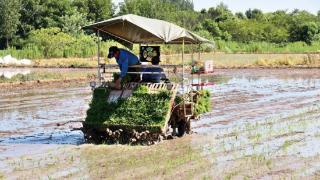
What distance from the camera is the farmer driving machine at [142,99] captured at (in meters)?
12.3

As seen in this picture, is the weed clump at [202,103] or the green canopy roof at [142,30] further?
the weed clump at [202,103]

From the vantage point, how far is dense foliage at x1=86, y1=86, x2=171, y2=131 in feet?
40.4

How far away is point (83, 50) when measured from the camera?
1921 inches

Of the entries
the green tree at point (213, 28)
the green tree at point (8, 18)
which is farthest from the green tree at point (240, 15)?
the green tree at point (8, 18)

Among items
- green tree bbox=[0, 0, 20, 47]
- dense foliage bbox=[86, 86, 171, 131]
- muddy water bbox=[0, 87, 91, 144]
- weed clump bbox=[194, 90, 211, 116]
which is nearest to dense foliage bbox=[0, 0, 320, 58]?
green tree bbox=[0, 0, 20, 47]

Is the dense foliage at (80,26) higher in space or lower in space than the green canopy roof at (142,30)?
higher

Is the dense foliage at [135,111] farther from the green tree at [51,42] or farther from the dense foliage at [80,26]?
the green tree at [51,42]

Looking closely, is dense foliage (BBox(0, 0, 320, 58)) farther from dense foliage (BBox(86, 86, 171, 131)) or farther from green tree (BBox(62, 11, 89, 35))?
dense foliage (BBox(86, 86, 171, 131))

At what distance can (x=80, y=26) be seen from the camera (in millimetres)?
61281

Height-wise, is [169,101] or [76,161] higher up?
[169,101]

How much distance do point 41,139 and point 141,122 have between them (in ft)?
8.33

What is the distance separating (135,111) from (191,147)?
1383 mm

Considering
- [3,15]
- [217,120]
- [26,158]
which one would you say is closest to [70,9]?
[3,15]

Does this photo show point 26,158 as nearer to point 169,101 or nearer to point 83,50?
point 169,101
